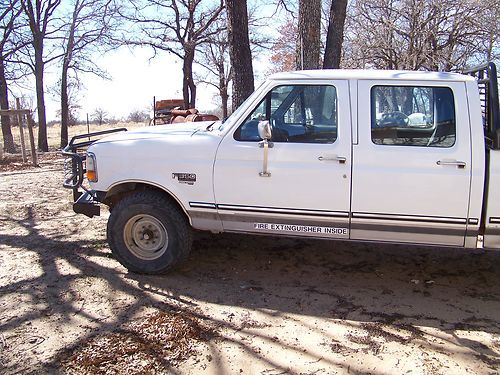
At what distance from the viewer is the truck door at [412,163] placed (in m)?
3.78

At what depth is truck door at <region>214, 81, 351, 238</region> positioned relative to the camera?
3963 millimetres

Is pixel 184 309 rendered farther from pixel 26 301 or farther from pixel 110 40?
pixel 110 40

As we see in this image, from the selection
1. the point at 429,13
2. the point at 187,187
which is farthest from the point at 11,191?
the point at 429,13

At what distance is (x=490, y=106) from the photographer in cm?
396

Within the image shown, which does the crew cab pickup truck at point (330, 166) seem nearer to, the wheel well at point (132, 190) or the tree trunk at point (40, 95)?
the wheel well at point (132, 190)

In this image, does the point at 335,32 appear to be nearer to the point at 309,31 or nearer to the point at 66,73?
the point at 309,31

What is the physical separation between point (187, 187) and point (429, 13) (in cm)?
1737

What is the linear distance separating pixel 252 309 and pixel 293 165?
1317 millimetres

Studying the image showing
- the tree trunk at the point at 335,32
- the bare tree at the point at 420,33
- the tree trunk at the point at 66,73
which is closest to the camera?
the tree trunk at the point at 335,32

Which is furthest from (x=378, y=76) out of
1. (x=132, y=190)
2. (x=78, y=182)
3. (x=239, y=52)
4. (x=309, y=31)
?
(x=309, y=31)

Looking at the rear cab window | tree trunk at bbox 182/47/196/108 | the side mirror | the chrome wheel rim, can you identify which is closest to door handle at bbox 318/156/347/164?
the rear cab window

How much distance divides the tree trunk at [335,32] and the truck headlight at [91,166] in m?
6.41

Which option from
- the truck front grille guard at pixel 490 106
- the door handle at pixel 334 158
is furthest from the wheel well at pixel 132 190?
the truck front grille guard at pixel 490 106

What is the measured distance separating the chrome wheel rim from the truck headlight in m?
0.59
